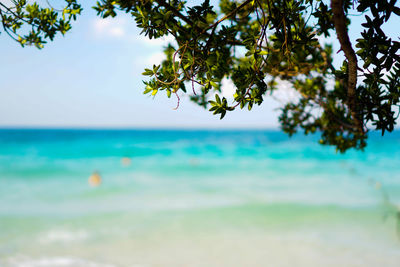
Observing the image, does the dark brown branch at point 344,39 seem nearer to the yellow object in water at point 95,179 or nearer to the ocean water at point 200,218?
the ocean water at point 200,218

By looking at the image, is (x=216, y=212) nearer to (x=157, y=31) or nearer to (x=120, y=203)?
(x=120, y=203)

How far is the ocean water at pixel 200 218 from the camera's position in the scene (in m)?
6.30

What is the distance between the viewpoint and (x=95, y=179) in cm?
1489

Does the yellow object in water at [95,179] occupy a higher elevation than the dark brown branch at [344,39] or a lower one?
lower

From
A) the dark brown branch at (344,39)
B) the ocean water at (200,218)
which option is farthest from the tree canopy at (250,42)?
the ocean water at (200,218)

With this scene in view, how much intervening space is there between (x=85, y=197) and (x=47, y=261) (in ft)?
18.2

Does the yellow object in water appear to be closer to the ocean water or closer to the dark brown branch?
the ocean water

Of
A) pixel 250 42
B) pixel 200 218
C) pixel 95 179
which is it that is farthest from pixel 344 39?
pixel 95 179

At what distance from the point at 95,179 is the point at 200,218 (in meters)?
7.98

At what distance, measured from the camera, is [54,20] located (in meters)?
2.67

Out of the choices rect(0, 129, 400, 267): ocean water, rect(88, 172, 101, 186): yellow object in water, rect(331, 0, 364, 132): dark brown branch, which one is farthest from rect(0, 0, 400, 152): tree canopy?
rect(88, 172, 101, 186): yellow object in water

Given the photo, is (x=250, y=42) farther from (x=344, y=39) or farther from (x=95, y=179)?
(x=95, y=179)

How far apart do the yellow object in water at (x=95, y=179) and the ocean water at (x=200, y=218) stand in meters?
0.35

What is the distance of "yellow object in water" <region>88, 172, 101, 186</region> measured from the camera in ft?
46.2
